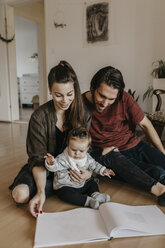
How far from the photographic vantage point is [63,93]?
3.77 ft

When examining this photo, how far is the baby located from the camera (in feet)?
3.88

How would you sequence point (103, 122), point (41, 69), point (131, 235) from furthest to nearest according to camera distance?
1. point (41, 69)
2. point (103, 122)
3. point (131, 235)

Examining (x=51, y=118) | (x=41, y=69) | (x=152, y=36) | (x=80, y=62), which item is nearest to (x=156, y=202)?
(x=51, y=118)

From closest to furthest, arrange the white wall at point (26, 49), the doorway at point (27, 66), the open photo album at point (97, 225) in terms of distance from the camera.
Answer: the open photo album at point (97, 225), the doorway at point (27, 66), the white wall at point (26, 49)

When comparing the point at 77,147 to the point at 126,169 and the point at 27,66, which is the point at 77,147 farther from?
the point at 27,66

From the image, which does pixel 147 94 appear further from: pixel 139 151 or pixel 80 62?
pixel 139 151

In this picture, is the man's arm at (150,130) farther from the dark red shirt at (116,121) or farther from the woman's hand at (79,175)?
the woman's hand at (79,175)

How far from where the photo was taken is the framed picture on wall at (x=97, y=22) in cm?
313

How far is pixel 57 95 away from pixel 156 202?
0.80m

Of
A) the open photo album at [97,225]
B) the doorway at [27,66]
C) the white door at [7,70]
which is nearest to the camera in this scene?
the open photo album at [97,225]

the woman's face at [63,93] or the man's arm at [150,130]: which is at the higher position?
the woman's face at [63,93]

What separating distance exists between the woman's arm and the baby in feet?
0.23

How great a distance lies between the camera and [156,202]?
1.29 meters

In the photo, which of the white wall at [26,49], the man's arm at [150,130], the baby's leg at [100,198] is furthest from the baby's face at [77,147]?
the white wall at [26,49]
